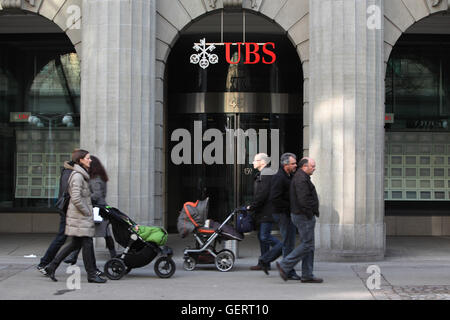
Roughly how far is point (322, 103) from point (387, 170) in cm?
503

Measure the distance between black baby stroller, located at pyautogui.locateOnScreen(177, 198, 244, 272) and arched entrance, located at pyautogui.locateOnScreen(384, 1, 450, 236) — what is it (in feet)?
22.2

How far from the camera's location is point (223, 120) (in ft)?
51.2

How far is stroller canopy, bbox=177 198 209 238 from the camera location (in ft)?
32.0

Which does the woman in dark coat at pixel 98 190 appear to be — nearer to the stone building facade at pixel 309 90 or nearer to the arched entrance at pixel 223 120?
the stone building facade at pixel 309 90

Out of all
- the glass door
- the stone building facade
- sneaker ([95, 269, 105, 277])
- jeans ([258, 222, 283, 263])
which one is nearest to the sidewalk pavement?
sneaker ([95, 269, 105, 277])

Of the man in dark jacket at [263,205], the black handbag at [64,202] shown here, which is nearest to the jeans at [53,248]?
the black handbag at [64,202]

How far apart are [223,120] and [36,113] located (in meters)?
4.83
